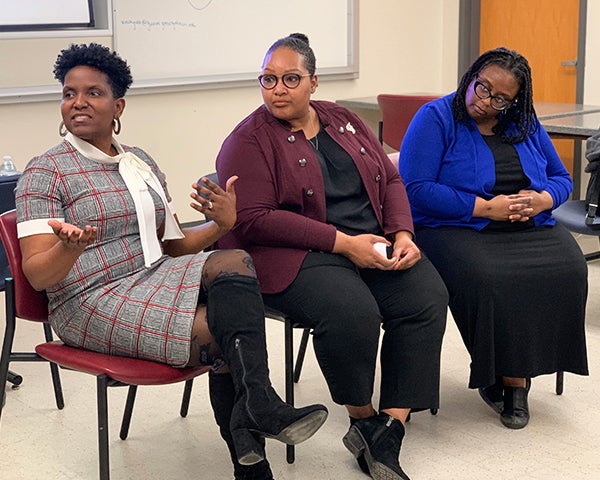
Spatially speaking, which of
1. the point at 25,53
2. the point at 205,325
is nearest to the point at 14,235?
the point at 205,325

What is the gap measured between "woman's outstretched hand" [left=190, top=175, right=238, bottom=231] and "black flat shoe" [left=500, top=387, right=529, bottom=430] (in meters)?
1.05

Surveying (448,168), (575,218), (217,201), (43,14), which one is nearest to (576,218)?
(575,218)

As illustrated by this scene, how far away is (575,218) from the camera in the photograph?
3637mm

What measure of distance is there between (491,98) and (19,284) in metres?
1.50

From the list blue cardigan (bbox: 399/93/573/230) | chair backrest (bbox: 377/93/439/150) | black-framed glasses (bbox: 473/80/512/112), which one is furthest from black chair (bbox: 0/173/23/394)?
chair backrest (bbox: 377/93/439/150)

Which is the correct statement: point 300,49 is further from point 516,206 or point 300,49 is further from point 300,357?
point 300,357

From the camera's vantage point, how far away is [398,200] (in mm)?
2793

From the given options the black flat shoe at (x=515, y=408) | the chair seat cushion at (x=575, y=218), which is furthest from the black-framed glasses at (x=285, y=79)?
the chair seat cushion at (x=575, y=218)

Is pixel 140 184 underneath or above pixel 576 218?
above

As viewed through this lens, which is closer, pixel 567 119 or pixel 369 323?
pixel 369 323

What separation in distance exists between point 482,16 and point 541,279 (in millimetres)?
3781

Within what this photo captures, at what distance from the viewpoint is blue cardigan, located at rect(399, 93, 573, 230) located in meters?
2.88

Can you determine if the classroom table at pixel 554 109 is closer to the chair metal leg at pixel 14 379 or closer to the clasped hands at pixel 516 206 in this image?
the clasped hands at pixel 516 206

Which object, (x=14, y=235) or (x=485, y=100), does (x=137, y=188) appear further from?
(x=485, y=100)
